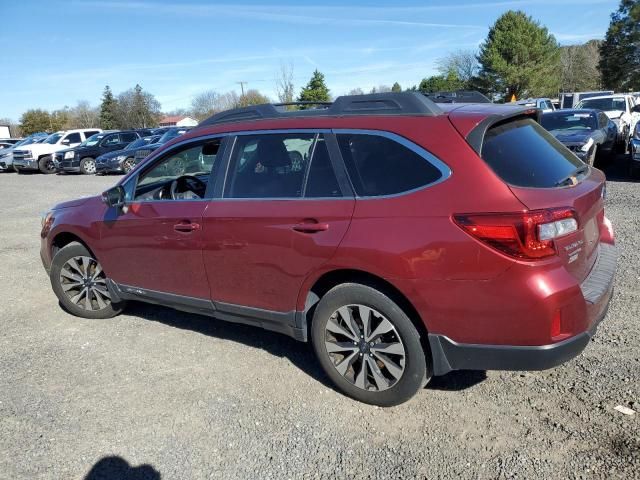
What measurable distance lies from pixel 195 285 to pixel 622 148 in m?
16.5

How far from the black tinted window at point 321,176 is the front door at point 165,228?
913 mm

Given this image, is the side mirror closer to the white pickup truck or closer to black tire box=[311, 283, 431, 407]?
black tire box=[311, 283, 431, 407]

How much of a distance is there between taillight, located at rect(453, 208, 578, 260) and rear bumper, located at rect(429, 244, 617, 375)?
0.41 metres

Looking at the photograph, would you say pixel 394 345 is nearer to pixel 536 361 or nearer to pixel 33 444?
pixel 536 361

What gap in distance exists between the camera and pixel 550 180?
9.64 feet

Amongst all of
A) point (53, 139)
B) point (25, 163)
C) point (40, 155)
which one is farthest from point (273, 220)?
point (53, 139)

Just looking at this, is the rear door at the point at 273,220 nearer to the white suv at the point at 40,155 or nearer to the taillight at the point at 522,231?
the taillight at the point at 522,231

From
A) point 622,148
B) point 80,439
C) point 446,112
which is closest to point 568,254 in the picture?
point 446,112

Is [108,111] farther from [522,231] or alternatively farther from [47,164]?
[522,231]

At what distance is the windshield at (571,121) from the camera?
12053 millimetres

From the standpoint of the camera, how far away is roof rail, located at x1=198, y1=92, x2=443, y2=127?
3.11 m

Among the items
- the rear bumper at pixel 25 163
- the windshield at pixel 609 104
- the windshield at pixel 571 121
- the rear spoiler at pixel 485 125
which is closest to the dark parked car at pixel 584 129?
the windshield at pixel 571 121

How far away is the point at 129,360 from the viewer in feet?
13.4

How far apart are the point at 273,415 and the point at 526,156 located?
2.20 m
